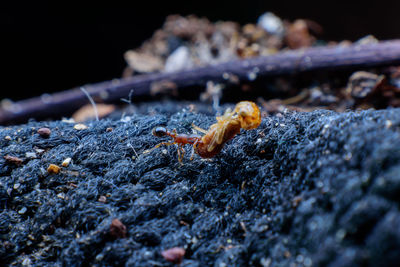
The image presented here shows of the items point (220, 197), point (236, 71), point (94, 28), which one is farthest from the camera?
point (94, 28)

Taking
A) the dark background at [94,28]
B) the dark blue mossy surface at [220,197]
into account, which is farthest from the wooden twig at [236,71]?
the dark blue mossy surface at [220,197]

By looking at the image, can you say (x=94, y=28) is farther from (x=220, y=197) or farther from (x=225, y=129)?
(x=220, y=197)

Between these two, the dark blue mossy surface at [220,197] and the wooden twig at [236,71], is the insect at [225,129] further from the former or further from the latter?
the wooden twig at [236,71]

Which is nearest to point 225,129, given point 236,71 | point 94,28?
point 236,71

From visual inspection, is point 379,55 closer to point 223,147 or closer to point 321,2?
point 321,2

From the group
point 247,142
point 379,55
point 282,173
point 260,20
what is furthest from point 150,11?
point 282,173

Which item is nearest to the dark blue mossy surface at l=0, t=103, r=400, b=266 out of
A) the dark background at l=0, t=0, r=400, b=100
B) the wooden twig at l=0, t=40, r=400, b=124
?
the wooden twig at l=0, t=40, r=400, b=124
